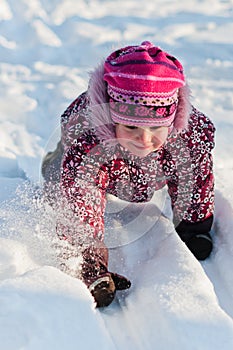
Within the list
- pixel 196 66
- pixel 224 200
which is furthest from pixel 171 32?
pixel 224 200

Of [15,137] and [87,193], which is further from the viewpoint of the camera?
[15,137]

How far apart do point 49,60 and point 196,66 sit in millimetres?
968

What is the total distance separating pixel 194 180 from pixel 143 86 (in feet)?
1.53

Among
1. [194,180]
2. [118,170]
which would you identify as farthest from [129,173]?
[194,180]

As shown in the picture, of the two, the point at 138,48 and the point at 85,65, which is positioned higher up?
the point at 138,48

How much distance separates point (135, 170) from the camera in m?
1.70

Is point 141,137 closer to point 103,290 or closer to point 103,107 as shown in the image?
point 103,107

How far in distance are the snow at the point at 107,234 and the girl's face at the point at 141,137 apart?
0.30 m

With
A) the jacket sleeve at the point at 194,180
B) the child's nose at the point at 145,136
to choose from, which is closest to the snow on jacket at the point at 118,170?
the jacket sleeve at the point at 194,180

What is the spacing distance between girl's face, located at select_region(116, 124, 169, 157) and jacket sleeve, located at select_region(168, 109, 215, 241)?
168 millimetres

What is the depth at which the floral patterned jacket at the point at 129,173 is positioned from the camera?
1.55m

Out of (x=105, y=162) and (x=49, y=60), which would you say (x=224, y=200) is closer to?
(x=105, y=162)

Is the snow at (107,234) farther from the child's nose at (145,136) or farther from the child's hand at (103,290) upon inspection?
the child's nose at (145,136)

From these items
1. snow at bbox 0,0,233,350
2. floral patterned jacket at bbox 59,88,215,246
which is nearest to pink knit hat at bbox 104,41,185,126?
floral patterned jacket at bbox 59,88,215,246
